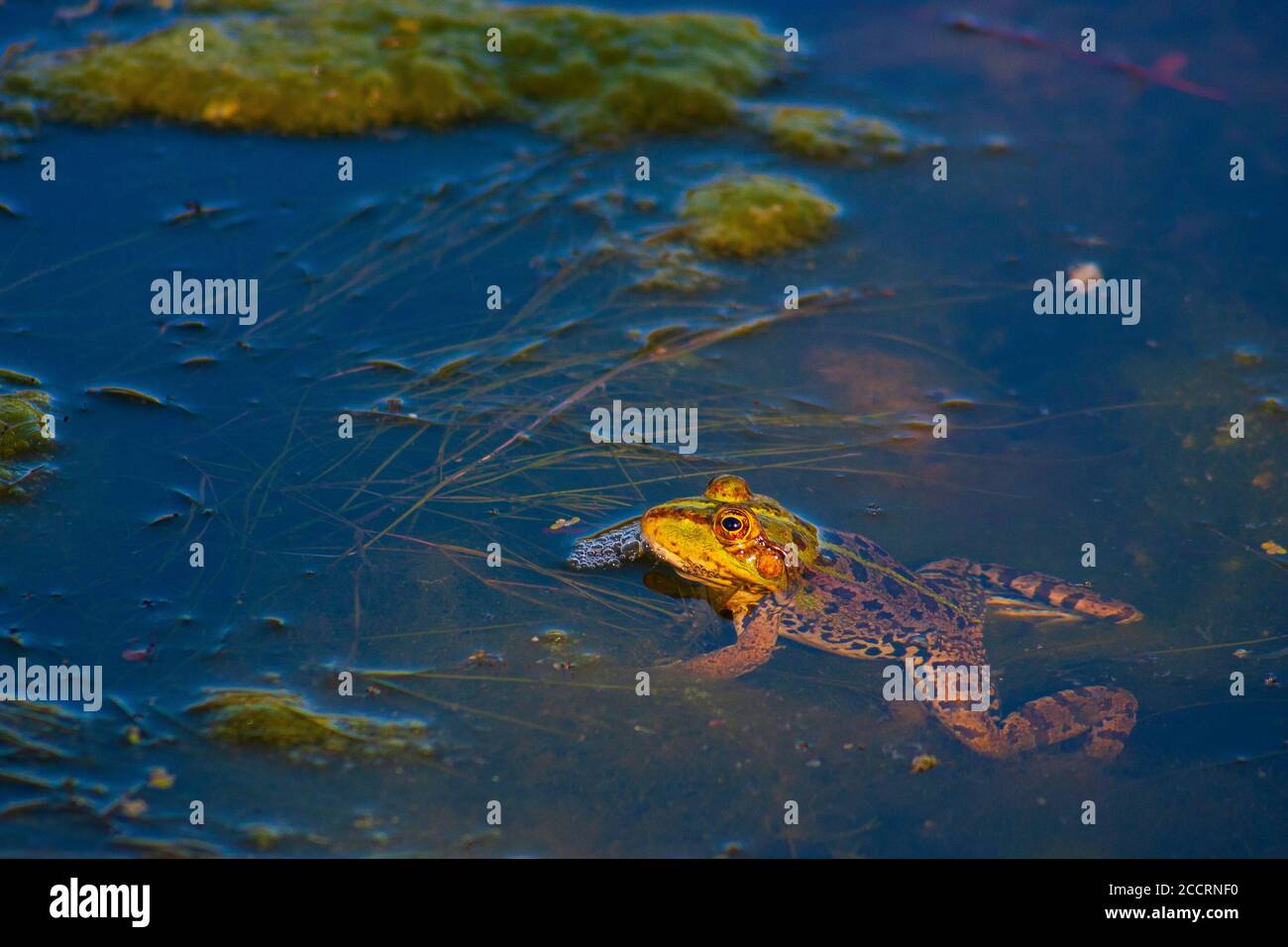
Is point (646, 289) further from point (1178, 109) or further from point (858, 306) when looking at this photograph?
point (1178, 109)

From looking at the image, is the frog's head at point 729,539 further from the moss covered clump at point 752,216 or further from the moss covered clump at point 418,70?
the moss covered clump at point 418,70

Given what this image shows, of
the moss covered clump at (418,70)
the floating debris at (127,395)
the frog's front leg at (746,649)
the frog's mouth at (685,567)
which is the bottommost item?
the frog's front leg at (746,649)

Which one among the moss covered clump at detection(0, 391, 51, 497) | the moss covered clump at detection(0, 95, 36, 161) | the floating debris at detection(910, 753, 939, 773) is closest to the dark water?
the floating debris at detection(910, 753, 939, 773)

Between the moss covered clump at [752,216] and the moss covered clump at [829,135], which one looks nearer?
the moss covered clump at [752,216]

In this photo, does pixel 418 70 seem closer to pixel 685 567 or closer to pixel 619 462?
pixel 619 462

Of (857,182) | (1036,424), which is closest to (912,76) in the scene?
(857,182)

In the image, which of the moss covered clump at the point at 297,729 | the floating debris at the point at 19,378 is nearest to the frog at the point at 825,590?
the moss covered clump at the point at 297,729
